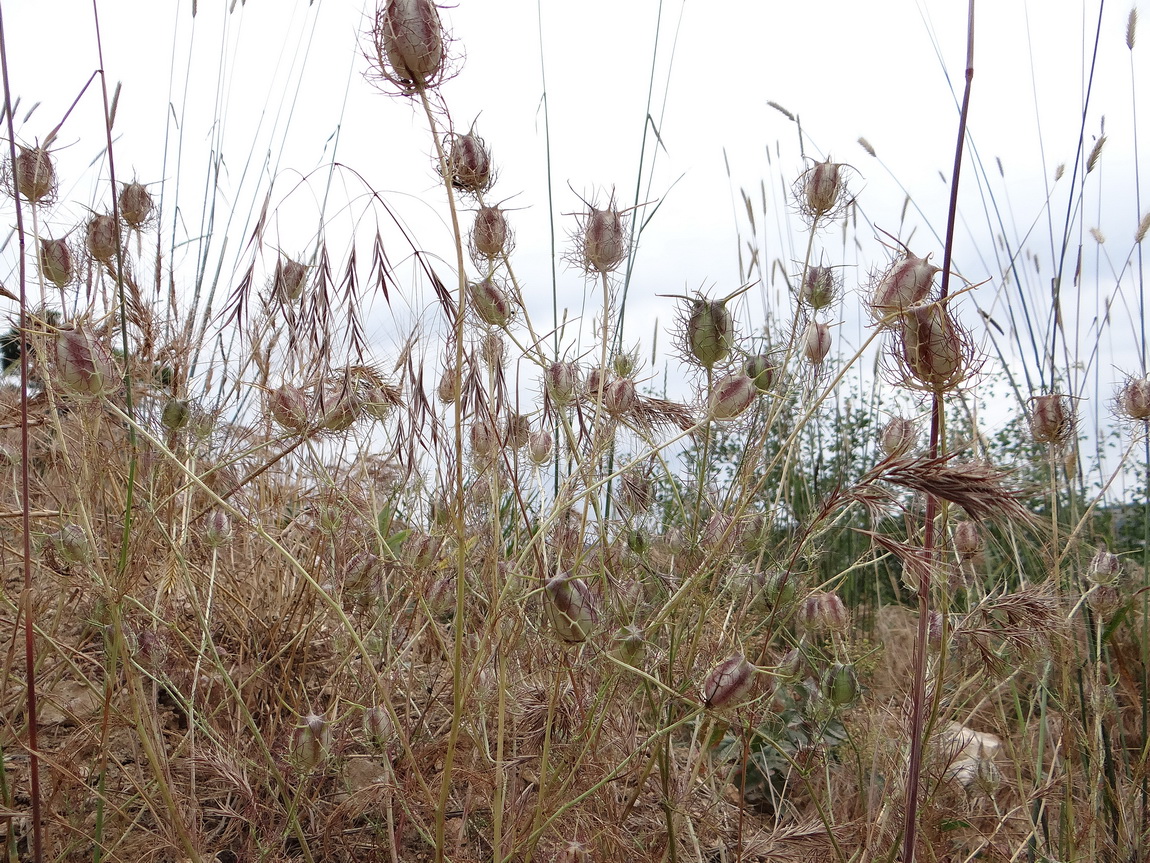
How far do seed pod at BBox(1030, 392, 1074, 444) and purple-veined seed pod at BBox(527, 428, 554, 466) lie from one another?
2.60 ft

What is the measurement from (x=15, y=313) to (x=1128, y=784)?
2209mm

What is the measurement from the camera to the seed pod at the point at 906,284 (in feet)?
3.11

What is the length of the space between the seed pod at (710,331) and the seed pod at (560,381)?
0.56 ft

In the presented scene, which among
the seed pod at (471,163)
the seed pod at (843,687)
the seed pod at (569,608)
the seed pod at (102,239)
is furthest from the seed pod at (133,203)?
the seed pod at (843,687)

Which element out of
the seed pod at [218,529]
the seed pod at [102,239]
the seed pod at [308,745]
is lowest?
the seed pod at [308,745]

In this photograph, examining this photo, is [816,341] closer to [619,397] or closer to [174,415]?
[619,397]

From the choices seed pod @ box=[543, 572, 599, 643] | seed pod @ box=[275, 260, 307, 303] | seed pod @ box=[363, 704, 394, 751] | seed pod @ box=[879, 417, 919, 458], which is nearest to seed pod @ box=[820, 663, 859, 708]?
seed pod @ box=[879, 417, 919, 458]

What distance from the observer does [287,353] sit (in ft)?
3.95

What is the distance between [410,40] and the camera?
32.5 inches

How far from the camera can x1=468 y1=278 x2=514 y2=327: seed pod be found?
3.89ft

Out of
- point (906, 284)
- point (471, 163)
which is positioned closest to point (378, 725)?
point (471, 163)

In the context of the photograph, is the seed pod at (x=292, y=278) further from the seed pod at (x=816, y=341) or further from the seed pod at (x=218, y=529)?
the seed pod at (x=816, y=341)

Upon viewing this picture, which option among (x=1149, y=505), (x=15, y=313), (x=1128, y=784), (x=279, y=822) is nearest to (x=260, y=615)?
(x=279, y=822)

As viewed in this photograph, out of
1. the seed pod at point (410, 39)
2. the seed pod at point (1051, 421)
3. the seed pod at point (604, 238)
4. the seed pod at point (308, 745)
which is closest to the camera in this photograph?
the seed pod at point (410, 39)
